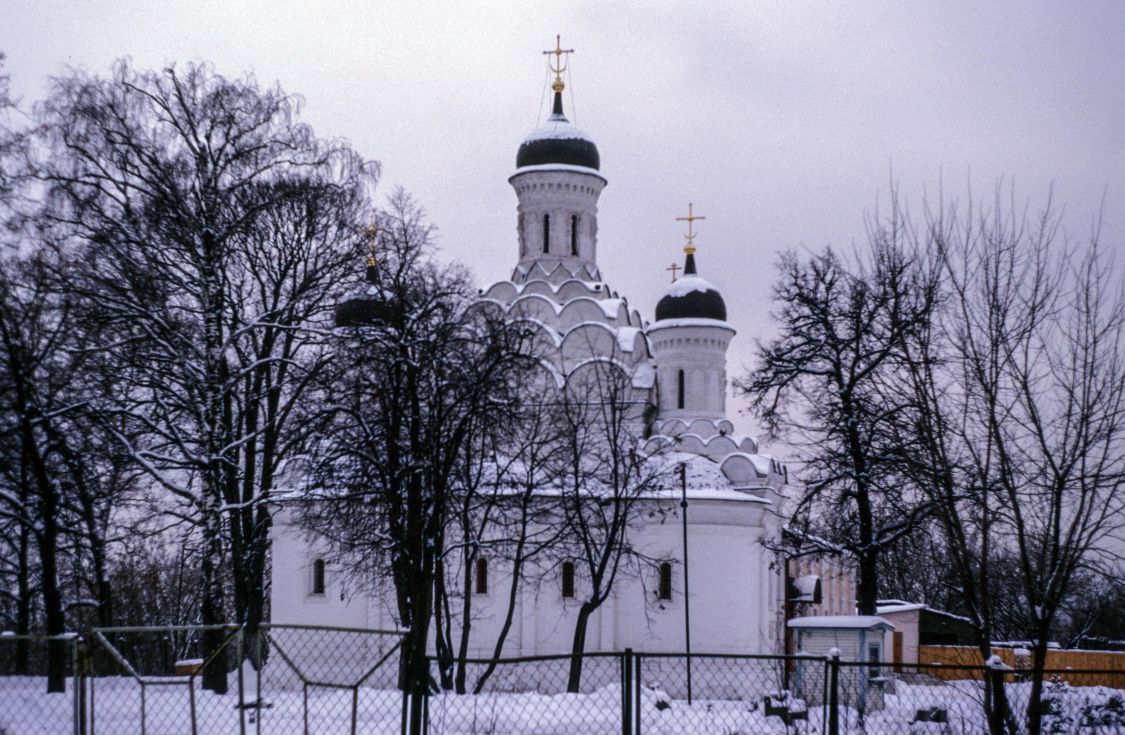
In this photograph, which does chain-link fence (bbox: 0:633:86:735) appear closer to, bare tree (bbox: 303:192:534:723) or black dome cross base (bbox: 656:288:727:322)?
bare tree (bbox: 303:192:534:723)

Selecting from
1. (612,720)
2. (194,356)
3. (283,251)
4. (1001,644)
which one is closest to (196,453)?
(194,356)

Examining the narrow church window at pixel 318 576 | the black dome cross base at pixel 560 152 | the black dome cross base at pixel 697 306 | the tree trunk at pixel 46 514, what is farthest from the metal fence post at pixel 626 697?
the black dome cross base at pixel 560 152

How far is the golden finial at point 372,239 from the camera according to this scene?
18000 mm

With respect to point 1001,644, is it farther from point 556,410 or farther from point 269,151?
point 269,151

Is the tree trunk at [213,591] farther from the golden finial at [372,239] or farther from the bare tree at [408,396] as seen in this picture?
the golden finial at [372,239]

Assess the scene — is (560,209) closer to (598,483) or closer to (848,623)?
(598,483)

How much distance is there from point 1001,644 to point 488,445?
11604 mm

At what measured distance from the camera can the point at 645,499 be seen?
2908 cm

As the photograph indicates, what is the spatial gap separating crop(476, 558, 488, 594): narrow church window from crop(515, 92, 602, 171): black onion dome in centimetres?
1266

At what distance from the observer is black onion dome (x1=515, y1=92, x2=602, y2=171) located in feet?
116

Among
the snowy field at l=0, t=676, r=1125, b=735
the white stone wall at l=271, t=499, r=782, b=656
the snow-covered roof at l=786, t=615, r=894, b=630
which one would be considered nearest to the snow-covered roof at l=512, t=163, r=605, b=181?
the white stone wall at l=271, t=499, r=782, b=656

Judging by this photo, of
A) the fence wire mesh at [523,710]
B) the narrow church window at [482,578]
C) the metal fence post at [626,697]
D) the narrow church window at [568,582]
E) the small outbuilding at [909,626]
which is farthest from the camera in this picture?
the small outbuilding at [909,626]

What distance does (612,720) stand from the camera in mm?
12672

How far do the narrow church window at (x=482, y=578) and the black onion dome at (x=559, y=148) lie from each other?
499 inches
